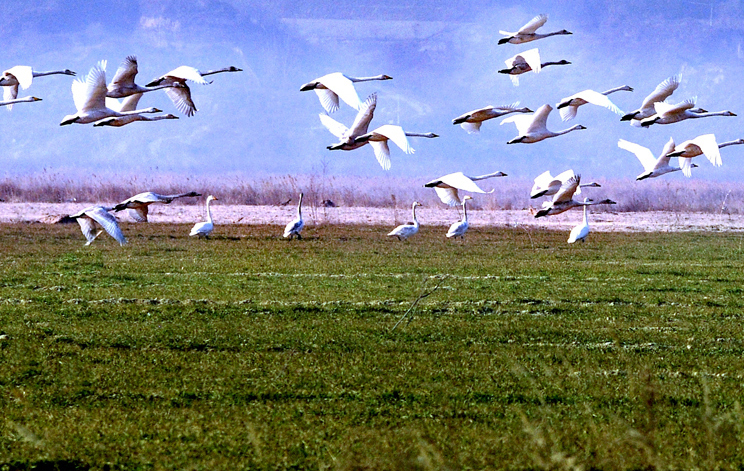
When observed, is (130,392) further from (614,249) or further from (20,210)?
(20,210)

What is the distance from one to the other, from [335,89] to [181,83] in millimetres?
2032

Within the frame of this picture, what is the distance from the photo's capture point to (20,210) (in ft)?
107

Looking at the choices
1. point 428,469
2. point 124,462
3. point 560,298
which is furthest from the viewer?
point 560,298

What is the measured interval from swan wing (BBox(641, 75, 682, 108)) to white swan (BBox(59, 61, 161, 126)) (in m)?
5.39

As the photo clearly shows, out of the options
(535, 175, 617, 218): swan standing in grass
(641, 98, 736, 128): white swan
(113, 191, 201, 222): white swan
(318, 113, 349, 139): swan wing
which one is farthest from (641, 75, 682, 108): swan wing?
(113, 191, 201, 222): white swan

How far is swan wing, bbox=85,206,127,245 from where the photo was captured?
11.2m

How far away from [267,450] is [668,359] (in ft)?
14.4

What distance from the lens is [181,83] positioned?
440 inches

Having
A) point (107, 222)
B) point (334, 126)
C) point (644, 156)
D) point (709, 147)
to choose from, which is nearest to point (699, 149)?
point (709, 147)

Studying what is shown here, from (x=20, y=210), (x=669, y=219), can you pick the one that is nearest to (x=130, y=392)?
(x=20, y=210)

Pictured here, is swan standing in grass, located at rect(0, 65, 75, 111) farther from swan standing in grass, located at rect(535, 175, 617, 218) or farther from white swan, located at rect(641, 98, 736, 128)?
white swan, located at rect(641, 98, 736, 128)

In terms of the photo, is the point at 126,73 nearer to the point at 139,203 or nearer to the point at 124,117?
the point at 124,117

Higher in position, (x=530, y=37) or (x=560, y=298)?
(x=530, y=37)

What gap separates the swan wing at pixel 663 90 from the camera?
38.1 feet
